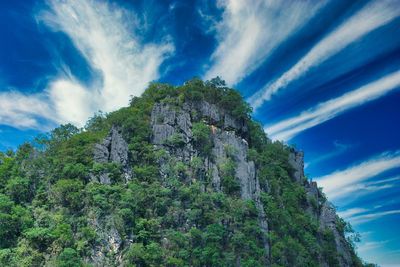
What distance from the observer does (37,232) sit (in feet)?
89.4

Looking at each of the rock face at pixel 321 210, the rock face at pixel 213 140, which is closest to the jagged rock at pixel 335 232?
the rock face at pixel 321 210

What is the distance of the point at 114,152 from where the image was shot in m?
34.8

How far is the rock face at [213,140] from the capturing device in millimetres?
37562

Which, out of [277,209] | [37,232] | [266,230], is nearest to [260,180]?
[277,209]

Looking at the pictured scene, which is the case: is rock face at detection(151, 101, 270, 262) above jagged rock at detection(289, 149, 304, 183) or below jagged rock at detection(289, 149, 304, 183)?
below

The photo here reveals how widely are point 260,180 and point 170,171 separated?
12.0 meters

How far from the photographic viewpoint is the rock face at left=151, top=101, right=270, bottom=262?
37562mm

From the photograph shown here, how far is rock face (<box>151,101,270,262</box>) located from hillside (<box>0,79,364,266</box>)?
121mm

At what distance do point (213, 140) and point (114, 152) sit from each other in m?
11.1

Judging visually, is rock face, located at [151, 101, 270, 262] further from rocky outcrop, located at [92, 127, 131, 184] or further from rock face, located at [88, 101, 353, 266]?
rocky outcrop, located at [92, 127, 131, 184]

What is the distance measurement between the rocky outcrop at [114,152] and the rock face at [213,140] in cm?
329

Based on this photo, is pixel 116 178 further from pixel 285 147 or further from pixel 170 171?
pixel 285 147

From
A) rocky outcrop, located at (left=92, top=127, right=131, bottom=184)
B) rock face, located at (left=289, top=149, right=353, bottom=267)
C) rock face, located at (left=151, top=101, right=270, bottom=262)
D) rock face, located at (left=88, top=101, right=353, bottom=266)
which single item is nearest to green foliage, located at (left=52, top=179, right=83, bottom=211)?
rock face, located at (left=88, top=101, right=353, bottom=266)

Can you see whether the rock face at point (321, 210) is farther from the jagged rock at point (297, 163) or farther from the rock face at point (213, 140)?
the rock face at point (213, 140)
